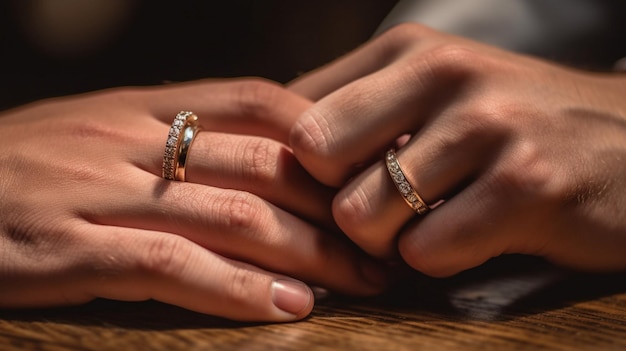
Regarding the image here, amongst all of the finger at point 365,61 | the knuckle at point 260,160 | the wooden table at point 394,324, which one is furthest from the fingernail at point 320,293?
the finger at point 365,61

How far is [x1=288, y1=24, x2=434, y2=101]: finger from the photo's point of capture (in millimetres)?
679

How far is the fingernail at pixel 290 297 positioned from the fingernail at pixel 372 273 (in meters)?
0.08

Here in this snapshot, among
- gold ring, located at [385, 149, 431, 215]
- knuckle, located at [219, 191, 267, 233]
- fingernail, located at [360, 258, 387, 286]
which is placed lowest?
fingernail, located at [360, 258, 387, 286]

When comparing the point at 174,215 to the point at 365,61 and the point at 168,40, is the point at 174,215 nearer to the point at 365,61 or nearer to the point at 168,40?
the point at 365,61

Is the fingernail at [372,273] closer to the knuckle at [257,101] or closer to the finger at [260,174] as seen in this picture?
the finger at [260,174]

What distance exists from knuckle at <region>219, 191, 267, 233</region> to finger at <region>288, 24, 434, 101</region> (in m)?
0.18

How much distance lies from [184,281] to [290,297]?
0.28 feet

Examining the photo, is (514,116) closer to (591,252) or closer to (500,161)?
(500,161)

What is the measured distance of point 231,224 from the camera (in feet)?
1.82

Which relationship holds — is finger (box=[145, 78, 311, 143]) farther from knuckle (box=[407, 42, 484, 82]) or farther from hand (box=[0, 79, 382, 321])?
knuckle (box=[407, 42, 484, 82])

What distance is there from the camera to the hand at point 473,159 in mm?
545

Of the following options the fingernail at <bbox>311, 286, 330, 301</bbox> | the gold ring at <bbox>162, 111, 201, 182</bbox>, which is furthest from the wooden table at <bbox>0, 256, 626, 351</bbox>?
the gold ring at <bbox>162, 111, 201, 182</bbox>

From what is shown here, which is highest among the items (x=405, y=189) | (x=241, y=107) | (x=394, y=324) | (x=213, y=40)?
(x=213, y=40)

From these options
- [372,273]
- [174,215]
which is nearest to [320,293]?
[372,273]
